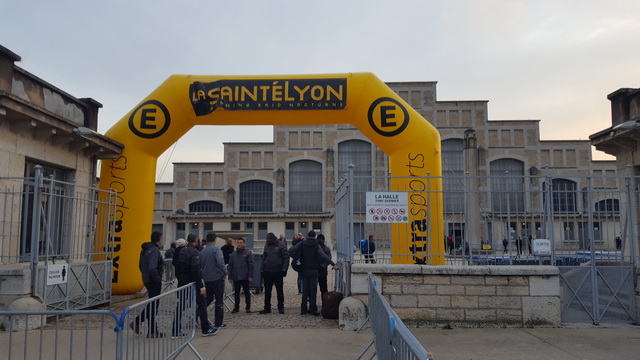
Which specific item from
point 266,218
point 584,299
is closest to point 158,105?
point 584,299

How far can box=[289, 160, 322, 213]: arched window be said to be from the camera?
144 ft

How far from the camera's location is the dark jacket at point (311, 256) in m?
10.2

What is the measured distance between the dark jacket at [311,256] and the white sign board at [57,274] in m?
4.59

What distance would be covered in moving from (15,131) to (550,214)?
10365 mm

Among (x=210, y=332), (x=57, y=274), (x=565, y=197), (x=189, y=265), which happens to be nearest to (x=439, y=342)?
(x=210, y=332)

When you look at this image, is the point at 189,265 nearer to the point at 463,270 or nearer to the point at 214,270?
the point at 214,270

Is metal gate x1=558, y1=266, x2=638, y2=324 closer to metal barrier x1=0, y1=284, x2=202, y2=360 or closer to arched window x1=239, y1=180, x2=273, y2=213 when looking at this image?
metal barrier x1=0, y1=284, x2=202, y2=360

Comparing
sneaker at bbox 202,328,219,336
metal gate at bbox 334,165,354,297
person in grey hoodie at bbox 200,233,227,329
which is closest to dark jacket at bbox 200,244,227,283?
person in grey hoodie at bbox 200,233,227,329

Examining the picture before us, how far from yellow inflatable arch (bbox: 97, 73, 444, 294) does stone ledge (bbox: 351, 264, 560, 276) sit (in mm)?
3171

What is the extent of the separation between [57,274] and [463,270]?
7.54 m

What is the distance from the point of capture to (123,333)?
15.9 feet

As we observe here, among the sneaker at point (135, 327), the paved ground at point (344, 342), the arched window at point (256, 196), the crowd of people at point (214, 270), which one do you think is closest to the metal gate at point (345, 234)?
the crowd of people at point (214, 270)

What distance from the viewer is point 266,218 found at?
41.5 meters

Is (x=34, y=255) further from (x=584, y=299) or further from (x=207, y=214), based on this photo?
(x=207, y=214)
